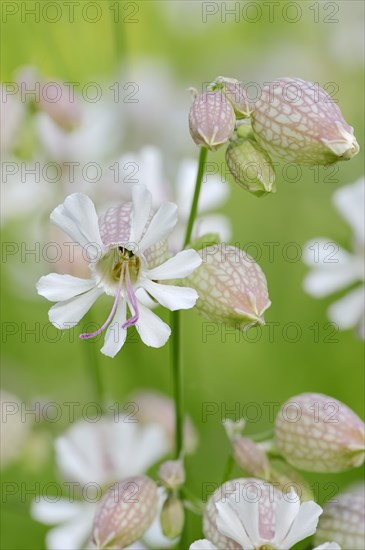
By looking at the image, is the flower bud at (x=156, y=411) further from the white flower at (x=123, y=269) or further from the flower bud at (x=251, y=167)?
the flower bud at (x=251, y=167)

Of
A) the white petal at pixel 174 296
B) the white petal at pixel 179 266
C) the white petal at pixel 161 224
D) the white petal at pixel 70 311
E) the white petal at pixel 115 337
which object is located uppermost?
the white petal at pixel 161 224

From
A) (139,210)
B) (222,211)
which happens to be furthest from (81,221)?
(222,211)

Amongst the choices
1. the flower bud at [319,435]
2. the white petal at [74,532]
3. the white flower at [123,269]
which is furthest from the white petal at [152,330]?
the white petal at [74,532]

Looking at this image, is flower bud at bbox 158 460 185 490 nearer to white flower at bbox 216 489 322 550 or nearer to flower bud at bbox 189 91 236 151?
white flower at bbox 216 489 322 550

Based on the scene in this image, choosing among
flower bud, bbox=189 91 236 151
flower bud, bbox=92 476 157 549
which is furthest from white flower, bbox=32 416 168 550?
flower bud, bbox=189 91 236 151

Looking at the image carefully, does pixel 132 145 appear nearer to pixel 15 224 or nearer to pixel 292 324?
pixel 15 224

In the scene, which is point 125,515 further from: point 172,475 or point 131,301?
point 131,301
